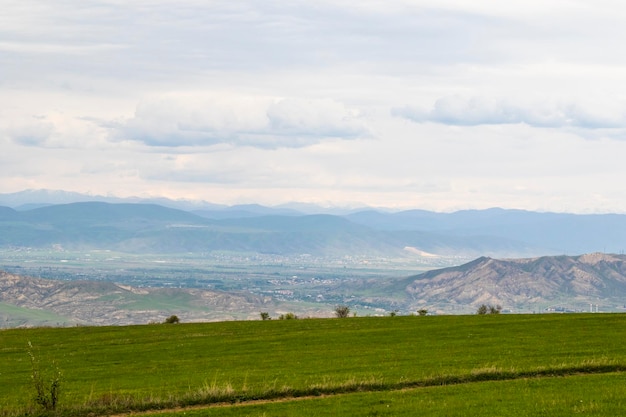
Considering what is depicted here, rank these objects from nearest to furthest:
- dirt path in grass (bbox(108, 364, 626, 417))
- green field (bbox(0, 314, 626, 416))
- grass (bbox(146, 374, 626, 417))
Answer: grass (bbox(146, 374, 626, 417)) < green field (bbox(0, 314, 626, 416)) < dirt path in grass (bbox(108, 364, 626, 417))

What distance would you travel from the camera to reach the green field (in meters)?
29.6

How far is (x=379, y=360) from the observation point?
136 feet

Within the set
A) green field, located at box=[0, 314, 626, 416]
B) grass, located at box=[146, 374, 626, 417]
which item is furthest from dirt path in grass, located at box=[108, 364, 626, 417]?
grass, located at box=[146, 374, 626, 417]

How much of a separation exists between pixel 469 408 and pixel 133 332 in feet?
136

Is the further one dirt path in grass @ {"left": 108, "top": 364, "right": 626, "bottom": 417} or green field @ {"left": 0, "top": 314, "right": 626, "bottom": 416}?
dirt path in grass @ {"left": 108, "top": 364, "right": 626, "bottom": 417}

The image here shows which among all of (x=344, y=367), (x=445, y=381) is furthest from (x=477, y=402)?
(x=344, y=367)

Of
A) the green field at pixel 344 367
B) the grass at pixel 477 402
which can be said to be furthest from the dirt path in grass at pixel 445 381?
the grass at pixel 477 402

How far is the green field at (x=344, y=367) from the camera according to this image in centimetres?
2962

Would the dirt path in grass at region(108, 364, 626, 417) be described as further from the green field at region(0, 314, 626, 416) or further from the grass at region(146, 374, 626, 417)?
the grass at region(146, 374, 626, 417)

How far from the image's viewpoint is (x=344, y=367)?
3906 cm

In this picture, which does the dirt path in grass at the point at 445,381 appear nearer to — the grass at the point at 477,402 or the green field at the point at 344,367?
the green field at the point at 344,367

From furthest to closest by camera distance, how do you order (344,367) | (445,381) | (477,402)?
(344,367) → (445,381) → (477,402)

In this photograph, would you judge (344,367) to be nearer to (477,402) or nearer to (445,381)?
(445,381)

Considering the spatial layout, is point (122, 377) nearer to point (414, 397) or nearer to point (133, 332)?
point (414, 397)
